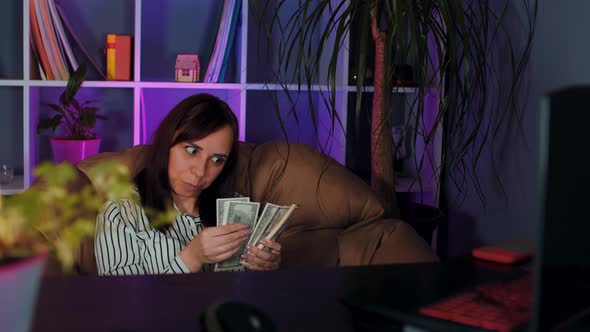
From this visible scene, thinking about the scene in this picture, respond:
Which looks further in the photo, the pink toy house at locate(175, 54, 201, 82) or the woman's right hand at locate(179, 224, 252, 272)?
the pink toy house at locate(175, 54, 201, 82)

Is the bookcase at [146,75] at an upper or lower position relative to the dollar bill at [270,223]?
upper

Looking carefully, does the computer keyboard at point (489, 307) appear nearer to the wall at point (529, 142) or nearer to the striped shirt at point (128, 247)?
the striped shirt at point (128, 247)

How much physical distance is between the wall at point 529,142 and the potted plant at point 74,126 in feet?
5.35

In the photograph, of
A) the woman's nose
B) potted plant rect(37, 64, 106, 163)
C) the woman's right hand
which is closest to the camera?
the woman's right hand

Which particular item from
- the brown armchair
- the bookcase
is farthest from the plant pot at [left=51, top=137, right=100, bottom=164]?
the brown armchair

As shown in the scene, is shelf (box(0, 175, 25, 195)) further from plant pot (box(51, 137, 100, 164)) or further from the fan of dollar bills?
the fan of dollar bills

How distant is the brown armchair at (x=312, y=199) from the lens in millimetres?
2430

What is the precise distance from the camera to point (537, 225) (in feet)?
2.24

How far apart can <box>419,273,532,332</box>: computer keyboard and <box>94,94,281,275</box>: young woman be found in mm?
1102

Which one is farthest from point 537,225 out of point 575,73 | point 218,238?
point 575,73

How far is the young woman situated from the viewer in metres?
2.09

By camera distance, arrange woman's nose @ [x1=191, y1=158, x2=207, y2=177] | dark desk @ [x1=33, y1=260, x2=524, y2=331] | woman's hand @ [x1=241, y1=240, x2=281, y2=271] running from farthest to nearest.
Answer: woman's nose @ [x1=191, y1=158, x2=207, y2=177] → woman's hand @ [x1=241, y1=240, x2=281, y2=271] → dark desk @ [x1=33, y1=260, x2=524, y2=331]

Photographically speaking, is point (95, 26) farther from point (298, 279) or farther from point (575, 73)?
point (298, 279)

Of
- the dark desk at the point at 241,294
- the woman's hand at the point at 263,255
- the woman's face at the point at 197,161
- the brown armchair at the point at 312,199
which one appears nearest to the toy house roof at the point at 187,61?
the brown armchair at the point at 312,199
